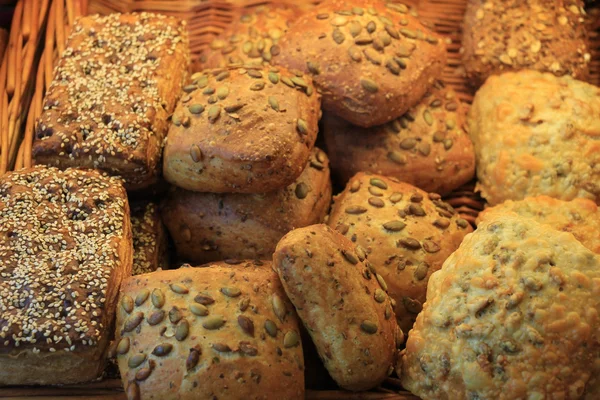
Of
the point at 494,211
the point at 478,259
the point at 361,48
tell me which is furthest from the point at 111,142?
the point at 494,211

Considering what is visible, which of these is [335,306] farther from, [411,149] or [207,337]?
[411,149]

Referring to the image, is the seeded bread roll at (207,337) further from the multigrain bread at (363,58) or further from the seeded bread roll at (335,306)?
the multigrain bread at (363,58)

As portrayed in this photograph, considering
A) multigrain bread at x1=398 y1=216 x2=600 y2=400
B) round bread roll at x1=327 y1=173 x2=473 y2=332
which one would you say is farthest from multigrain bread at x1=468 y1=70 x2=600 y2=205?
multigrain bread at x1=398 y1=216 x2=600 y2=400

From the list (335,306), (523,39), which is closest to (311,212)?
(335,306)

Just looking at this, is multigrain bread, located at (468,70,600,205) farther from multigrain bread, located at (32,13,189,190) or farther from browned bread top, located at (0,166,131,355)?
browned bread top, located at (0,166,131,355)

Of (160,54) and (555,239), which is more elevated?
(160,54)

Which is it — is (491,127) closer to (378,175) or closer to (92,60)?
(378,175)
